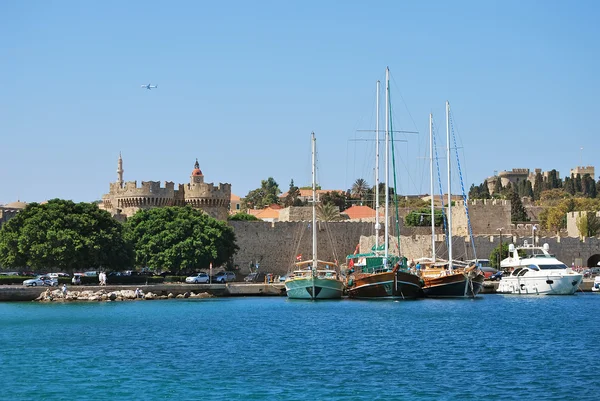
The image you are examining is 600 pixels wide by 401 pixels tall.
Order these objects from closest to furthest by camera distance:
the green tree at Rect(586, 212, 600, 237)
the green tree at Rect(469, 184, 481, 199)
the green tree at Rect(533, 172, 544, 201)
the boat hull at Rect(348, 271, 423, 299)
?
the boat hull at Rect(348, 271, 423, 299), the green tree at Rect(586, 212, 600, 237), the green tree at Rect(469, 184, 481, 199), the green tree at Rect(533, 172, 544, 201)

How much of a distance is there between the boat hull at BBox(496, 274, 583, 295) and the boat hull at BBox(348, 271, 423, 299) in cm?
523

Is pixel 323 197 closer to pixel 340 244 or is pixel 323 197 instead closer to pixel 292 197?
pixel 292 197

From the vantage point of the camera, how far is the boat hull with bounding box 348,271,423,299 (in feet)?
135

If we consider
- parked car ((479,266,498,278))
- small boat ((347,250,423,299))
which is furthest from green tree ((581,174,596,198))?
small boat ((347,250,423,299))

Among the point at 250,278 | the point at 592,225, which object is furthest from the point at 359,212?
the point at 250,278

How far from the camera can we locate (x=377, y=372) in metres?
22.5

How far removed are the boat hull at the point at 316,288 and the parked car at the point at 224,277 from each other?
8.27 metres

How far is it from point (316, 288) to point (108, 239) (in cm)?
1000

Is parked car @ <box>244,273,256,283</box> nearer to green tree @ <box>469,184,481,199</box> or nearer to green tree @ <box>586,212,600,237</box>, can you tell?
green tree @ <box>586,212,600,237</box>

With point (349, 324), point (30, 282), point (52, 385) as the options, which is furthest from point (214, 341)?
point (30, 282)

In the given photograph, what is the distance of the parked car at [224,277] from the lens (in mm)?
50744

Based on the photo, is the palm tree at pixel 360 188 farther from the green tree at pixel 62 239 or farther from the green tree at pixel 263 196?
the green tree at pixel 62 239

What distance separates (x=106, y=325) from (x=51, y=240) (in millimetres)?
13241

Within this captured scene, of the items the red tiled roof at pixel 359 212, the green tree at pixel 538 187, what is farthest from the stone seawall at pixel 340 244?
the green tree at pixel 538 187
